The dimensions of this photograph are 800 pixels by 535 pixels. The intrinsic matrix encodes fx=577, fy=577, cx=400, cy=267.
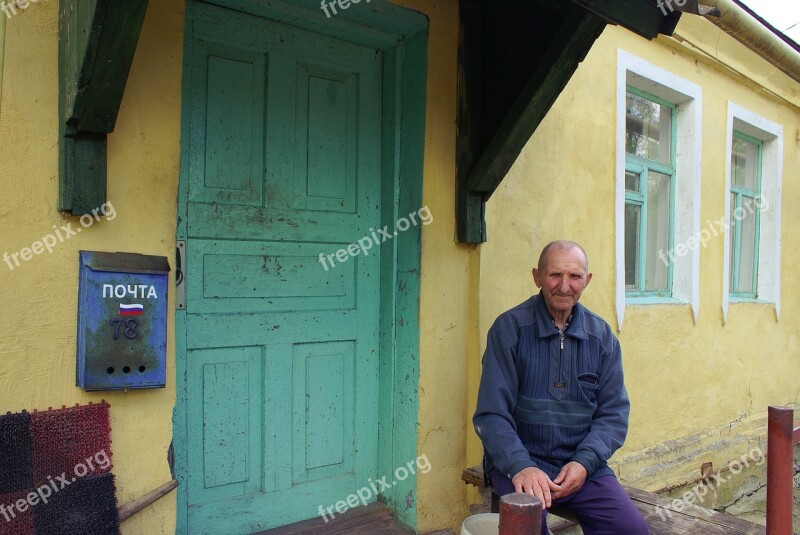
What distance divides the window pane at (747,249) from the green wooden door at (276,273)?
451 centimetres

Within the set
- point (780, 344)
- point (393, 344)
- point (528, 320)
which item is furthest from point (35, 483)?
point (780, 344)

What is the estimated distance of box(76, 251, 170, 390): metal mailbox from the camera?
1.90 m

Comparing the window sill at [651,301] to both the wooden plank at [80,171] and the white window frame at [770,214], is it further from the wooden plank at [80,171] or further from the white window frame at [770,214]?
the wooden plank at [80,171]

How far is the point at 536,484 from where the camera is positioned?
6.62ft

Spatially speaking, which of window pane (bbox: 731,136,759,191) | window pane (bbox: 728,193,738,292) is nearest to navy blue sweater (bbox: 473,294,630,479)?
window pane (bbox: 728,193,738,292)

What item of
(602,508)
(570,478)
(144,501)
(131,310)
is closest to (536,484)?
(570,478)

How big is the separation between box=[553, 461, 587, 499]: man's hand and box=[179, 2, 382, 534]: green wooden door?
3.51 ft

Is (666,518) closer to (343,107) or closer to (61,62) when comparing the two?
(343,107)

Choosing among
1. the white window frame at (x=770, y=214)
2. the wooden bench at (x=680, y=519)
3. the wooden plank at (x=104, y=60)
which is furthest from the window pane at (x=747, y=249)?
the wooden plank at (x=104, y=60)

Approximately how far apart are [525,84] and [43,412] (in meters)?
2.23

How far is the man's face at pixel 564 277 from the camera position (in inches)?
92.1

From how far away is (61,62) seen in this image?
73.4 inches

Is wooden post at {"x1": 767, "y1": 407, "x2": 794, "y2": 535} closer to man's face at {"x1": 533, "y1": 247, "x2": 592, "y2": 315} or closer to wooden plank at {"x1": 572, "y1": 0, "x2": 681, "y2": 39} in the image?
man's face at {"x1": 533, "y1": 247, "x2": 592, "y2": 315}

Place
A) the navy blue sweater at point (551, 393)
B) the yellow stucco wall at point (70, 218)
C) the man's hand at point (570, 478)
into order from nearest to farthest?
the yellow stucco wall at point (70, 218) → the man's hand at point (570, 478) → the navy blue sweater at point (551, 393)
